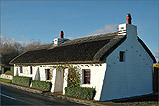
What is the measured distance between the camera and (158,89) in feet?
61.3

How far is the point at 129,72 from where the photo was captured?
15961 millimetres

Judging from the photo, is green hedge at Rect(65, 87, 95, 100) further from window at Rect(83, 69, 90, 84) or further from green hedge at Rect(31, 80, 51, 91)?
green hedge at Rect(31, 80, 51, 91)

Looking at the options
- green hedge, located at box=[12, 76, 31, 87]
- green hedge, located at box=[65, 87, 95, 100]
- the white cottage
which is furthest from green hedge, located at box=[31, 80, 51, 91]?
green hedge, located at box=[65, 87, 95, 100]

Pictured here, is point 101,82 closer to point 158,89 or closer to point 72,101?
point 72,101

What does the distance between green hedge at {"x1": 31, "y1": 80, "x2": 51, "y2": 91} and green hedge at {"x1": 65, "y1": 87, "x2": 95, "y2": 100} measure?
310 centimetres

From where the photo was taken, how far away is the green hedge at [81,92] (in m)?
14.3

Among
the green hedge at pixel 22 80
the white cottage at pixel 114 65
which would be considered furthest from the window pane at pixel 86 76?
the green hedge at pixel 22 80

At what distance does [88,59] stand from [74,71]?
7.47 feet

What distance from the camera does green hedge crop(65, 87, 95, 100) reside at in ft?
47.1

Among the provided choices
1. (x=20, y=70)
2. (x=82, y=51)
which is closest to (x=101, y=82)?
(x=82, y=51)

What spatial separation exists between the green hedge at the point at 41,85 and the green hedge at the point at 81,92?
3105 mm

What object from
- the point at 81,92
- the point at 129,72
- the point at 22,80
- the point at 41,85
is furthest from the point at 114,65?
the point at 22,80

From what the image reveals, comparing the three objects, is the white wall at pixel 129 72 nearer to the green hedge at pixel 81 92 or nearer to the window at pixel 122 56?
the window at pixel 122 56

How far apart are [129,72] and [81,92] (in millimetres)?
4423
